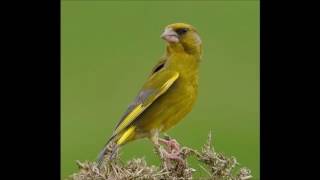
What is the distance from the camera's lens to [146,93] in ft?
17.3

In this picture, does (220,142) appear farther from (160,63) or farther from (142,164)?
(142,164)

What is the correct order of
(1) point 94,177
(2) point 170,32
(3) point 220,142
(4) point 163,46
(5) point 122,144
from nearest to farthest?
(1) point 94,177 → (5) point 122,144 → (2) point 170,32 → (4) point 163,46 → (3) point 220,142

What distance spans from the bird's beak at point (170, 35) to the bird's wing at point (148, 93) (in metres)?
0.21

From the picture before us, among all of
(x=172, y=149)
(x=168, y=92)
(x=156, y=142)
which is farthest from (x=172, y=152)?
(x=168, y=92)

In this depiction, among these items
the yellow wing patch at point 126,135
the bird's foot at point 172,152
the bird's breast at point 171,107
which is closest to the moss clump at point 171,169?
the bird's foot at point 172,152

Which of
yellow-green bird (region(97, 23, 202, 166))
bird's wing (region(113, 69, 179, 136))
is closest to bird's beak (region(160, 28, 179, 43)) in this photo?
yellow-green bird (region(97, 23, 202, 166))

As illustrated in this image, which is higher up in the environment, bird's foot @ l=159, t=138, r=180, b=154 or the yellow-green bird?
the yellow-green bird

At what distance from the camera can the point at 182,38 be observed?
542cm

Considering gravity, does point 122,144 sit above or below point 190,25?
below

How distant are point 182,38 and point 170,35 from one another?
0.36 feet

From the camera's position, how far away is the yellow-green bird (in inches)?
204

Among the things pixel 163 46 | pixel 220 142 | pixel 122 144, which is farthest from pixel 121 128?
pixel 220 142

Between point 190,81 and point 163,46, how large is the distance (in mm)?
441

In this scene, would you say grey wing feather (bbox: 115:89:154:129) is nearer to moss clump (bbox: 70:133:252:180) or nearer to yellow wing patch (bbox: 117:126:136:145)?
yellow wing patch (bbox: 117:126:136:145)
